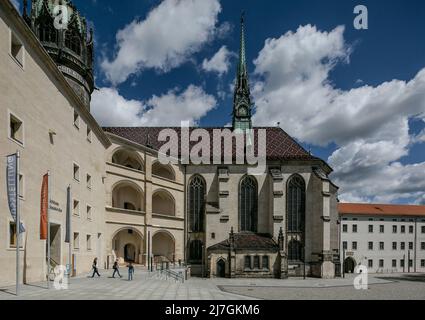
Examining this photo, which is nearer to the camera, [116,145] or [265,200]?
[116,145]

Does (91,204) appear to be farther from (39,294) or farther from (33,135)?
(39,294)

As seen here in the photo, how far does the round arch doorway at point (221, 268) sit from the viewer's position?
38281mm

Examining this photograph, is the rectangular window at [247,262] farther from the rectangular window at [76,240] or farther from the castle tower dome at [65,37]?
the castle tower dome at [65,37]

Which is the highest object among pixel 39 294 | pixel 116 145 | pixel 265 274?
pixel 116 145

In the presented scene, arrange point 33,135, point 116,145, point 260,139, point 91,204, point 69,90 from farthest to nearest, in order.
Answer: point 260,139
point 116,145
point 91,204
point 69,90
point 33,135

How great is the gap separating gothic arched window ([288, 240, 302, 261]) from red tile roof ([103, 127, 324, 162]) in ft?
34.6

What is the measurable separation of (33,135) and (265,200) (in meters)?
30.0

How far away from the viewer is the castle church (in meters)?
21.7

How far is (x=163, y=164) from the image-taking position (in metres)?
41.8

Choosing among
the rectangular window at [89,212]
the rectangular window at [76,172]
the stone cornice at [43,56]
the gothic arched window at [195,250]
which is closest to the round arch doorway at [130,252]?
the gothic arched window at [195,250]

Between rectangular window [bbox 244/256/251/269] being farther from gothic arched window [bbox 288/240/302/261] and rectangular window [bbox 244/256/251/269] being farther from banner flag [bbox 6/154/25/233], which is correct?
banner flag [bbox 6/154/25/233]

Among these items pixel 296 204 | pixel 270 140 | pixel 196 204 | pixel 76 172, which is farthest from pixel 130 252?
pixel 270 140

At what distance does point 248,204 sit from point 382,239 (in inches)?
1399

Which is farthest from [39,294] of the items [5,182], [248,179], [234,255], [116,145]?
[248,179]
